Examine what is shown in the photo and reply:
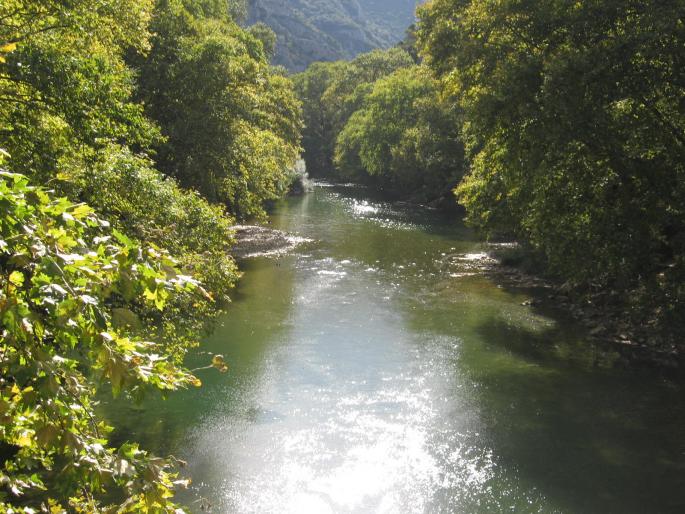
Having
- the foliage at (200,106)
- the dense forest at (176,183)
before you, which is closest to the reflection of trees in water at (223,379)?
the dense forest at (176,183)

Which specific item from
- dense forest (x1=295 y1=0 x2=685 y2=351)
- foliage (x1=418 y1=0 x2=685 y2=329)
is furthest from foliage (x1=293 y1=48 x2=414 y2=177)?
foliage (x1=418 y1=0 x2=685 y2=329)

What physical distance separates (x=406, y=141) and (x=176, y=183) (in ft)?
141

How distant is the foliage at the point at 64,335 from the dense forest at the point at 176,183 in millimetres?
15

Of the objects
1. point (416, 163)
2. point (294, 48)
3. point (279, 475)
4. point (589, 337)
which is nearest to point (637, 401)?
point (589, 337)

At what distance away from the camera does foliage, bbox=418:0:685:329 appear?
16.5 m

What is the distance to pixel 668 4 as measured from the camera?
16.1 meters

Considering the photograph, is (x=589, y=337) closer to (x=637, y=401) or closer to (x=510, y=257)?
(x=637, y=401)

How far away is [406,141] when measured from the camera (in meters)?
61.3

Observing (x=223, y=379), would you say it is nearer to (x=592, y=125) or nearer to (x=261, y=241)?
(x=592, y=125)

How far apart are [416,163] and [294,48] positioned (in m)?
147

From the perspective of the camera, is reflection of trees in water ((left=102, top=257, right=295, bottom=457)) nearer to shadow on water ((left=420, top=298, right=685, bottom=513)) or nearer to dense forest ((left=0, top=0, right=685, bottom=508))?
dense forest ((left=0, top=0, right=685, bottom=508))

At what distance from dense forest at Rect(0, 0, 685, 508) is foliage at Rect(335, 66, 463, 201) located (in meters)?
24.5

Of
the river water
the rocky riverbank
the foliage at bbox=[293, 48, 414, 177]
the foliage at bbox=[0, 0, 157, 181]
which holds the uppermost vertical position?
the foliage at bbox=[293, 48, 414, 177]

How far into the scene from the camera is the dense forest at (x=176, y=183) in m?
3.71
